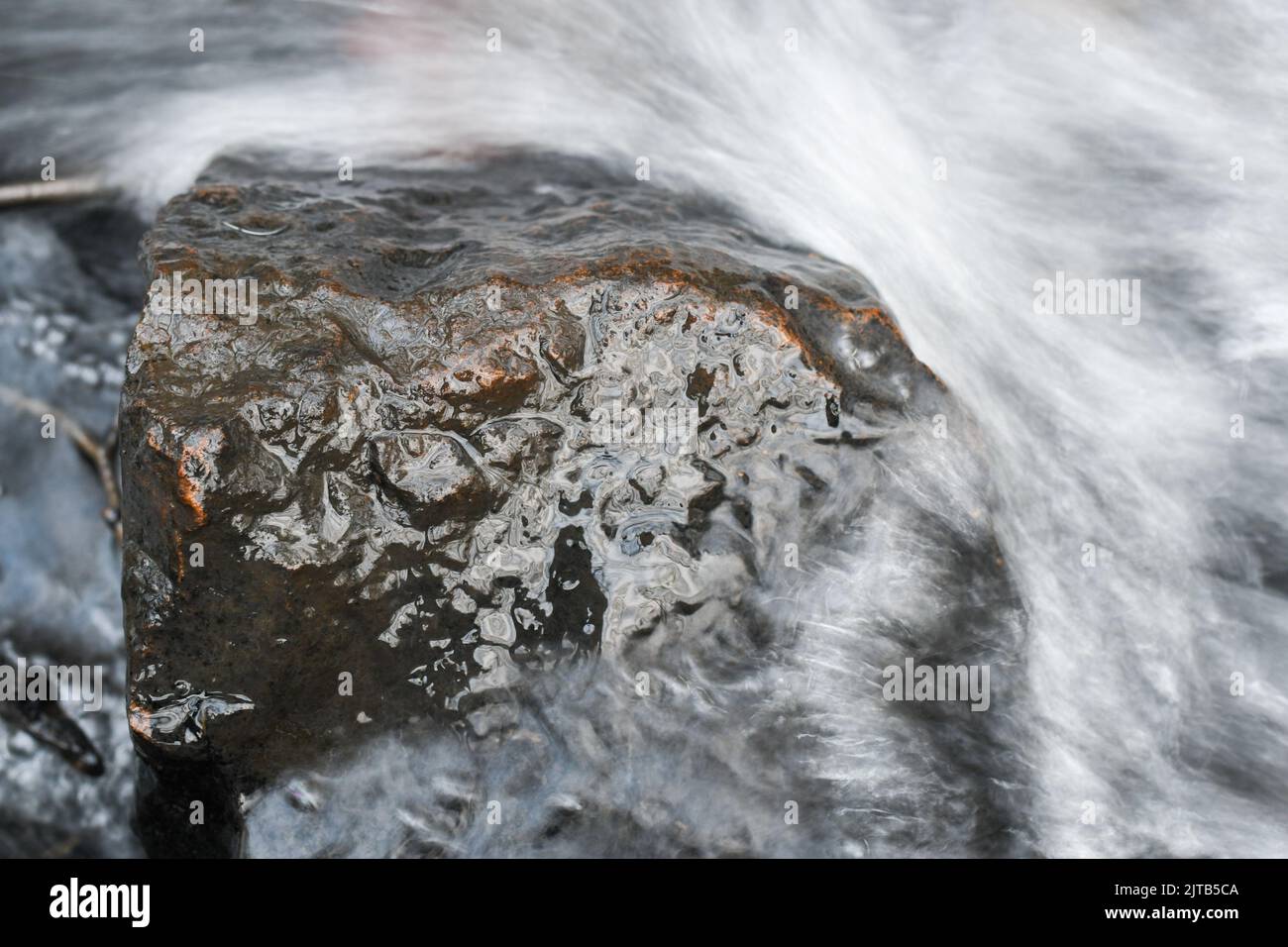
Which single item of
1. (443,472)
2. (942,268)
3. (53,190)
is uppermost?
(53,190)

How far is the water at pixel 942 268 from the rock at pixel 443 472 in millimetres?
289

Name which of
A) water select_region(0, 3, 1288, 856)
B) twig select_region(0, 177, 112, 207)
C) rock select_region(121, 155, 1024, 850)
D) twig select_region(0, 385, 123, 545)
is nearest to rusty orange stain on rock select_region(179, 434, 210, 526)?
rock select_region(121, 155, 1024, 850)

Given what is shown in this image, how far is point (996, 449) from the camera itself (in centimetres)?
415

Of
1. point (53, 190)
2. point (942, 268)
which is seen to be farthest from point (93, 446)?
point (942, 268)

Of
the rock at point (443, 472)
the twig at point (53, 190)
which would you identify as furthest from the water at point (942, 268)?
the rock at point (443, 472)

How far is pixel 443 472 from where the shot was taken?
11.1 ft

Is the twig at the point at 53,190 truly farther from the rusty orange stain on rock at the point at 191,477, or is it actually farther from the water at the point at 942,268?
the rusty orange stain on rock at the point at 191,477

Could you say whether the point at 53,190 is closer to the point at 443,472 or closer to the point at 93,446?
the point at 93,446

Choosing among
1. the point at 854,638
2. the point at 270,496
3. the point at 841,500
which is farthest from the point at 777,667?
the point at 270,496

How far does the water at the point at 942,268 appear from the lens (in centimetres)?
359

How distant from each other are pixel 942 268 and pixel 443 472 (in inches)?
98.7

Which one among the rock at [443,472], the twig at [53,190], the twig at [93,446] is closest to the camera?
the rock at [443,472]

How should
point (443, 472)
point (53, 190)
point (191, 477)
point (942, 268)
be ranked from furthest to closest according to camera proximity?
point (53, 190), point (942, 268), point (443, 472), point (191, 477)

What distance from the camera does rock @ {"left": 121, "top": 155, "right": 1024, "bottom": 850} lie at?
331 centimetres
